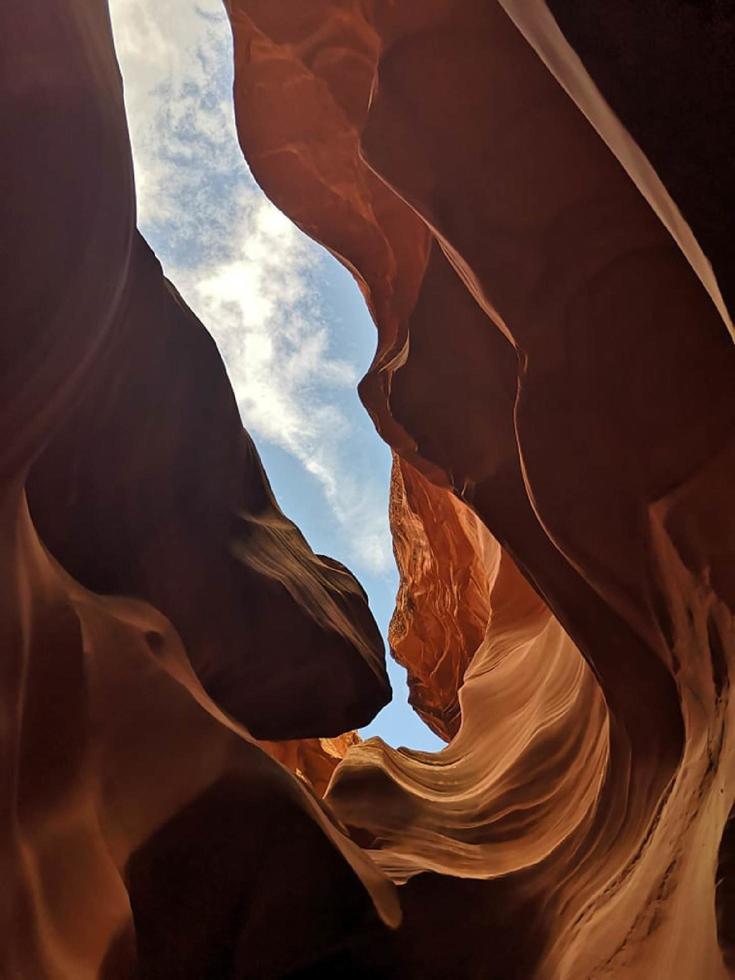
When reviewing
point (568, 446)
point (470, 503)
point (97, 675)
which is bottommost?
point (97, 675)

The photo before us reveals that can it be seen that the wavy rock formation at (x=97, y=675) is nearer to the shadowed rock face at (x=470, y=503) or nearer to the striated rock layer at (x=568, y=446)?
the shadowed rock face at (x=470, y=503)

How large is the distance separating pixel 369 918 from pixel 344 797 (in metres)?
2.39

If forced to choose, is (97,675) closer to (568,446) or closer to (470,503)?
(568,446)

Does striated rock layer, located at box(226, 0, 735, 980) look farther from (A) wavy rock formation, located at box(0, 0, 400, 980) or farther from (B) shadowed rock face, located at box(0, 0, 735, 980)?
(A) wavy rock formation, located at box(0, 0, 400, 980)

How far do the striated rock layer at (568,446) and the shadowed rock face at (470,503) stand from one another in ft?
0.07

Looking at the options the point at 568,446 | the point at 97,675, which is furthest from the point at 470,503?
the point at 97,675

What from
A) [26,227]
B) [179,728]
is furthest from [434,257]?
[179,728]

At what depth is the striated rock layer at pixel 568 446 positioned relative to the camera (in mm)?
3400

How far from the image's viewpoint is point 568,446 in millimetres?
4445

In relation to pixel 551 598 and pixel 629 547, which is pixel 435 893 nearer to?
pixel 551 598

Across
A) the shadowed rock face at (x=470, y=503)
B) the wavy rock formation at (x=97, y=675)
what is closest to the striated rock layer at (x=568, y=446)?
the shadowed rock face at (x=470, y=503)

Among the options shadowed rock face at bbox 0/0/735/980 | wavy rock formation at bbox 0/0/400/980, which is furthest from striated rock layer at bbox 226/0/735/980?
wavy rock formation at bbox 0/0/400/980

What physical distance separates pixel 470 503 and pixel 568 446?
6.55 feet

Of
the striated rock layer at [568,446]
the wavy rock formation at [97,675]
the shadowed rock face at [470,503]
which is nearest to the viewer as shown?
the striated rock layer at [568,446]
